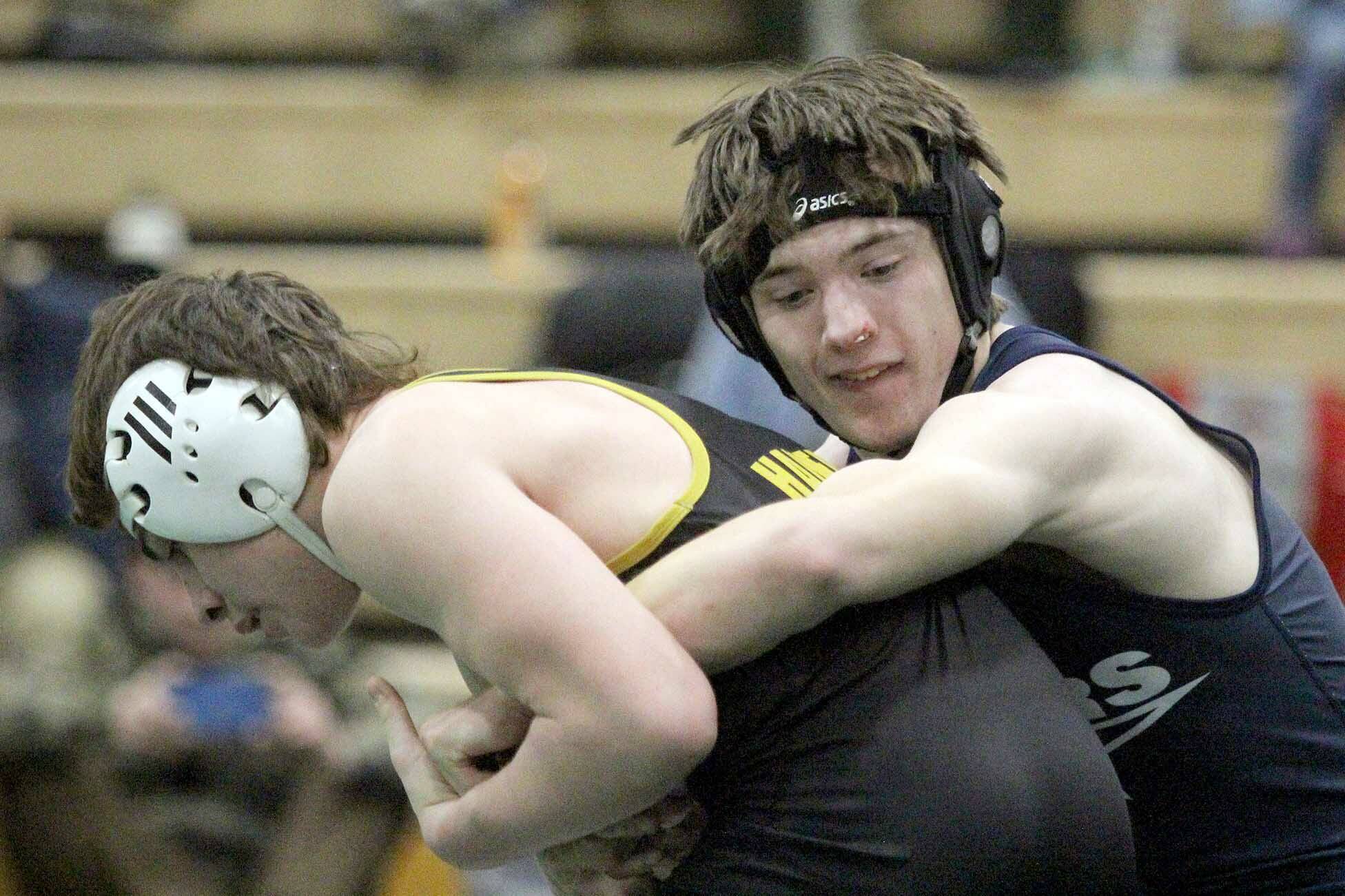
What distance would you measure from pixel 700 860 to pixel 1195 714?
0.69 meters

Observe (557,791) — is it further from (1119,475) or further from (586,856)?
(1119,475)

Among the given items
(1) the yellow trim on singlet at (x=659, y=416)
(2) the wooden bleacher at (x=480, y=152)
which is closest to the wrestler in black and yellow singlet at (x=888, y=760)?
(1) the yellow trim on singlet at (x=659, y=416)

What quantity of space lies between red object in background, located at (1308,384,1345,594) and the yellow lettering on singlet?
11.1ft

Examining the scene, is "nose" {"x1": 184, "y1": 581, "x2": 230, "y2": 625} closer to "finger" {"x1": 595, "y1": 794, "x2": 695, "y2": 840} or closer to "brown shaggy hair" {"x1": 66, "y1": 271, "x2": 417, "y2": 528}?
"brown shaggy hair" {"x1": 66, "y1": 271, "x2": 417, "y2": 528}

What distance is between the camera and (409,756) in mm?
2389

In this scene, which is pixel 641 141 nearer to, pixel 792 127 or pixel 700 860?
pixel 792 127

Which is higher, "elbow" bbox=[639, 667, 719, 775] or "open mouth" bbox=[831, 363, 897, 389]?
"open mouth" bbox=[831, 363, 897, 389]

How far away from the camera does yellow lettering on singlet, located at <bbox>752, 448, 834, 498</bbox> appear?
2264 mm

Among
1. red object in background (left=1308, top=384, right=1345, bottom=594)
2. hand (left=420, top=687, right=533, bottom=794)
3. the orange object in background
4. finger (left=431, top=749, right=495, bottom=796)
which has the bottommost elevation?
the orange object in background

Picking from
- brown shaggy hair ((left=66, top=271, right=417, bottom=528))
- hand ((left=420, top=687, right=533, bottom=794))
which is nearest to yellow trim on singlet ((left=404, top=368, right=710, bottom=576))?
brown shaggy hair ((left=66, top=271, right=417, bottom=528))

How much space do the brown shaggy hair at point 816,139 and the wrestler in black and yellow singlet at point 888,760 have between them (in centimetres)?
40

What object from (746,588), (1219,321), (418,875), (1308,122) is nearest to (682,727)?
(746,588)

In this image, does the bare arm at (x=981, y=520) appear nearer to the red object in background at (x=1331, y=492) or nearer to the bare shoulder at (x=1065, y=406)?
the bare shoulder at (x=1065, y=406)

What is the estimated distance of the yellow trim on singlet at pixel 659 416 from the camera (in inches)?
84.4
